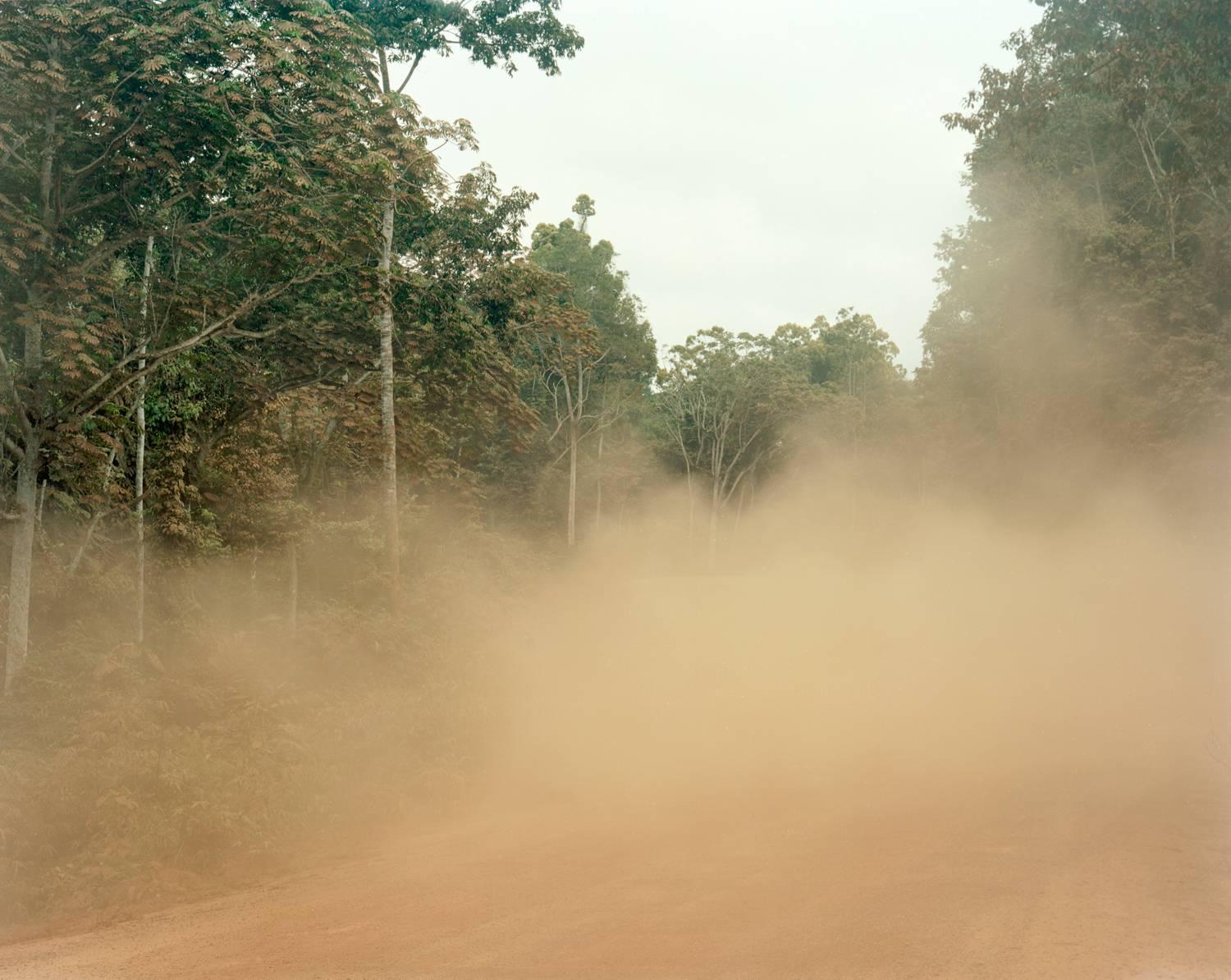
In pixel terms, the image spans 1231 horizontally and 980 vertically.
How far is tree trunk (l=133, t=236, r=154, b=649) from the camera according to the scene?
12.0 meters

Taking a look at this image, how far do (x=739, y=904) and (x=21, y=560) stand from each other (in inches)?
337

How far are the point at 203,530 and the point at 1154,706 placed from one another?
1512 centimetres

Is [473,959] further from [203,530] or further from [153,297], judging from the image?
[203,530]

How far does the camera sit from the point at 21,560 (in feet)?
35.9

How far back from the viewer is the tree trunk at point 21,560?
10.9 m

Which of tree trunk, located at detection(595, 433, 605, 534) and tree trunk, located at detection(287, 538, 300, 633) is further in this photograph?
tree trunk, located at detection(595, 433, 605, 534)

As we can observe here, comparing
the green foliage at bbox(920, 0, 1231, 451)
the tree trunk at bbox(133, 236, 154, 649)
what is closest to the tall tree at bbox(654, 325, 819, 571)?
the green foliage at bbox(920, 0, 1231, 451)

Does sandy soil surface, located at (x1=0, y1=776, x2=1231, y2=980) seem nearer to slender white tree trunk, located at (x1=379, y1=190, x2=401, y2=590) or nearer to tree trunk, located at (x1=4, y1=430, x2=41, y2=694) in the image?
tree trunk, located at (x1=4, y1=430, x2=41, y2=694)

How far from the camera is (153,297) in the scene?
12008mm

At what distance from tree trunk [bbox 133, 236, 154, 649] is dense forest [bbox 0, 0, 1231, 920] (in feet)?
0.41

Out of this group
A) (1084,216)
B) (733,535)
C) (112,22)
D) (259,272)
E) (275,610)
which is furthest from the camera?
(733,535)

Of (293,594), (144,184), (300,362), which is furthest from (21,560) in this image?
(293,594)

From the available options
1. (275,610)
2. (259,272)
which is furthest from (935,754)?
(275,610)

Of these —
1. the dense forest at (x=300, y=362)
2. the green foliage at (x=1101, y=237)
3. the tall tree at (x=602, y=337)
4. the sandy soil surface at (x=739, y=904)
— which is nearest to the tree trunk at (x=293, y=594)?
the dense forest at (x=300, y=362)
